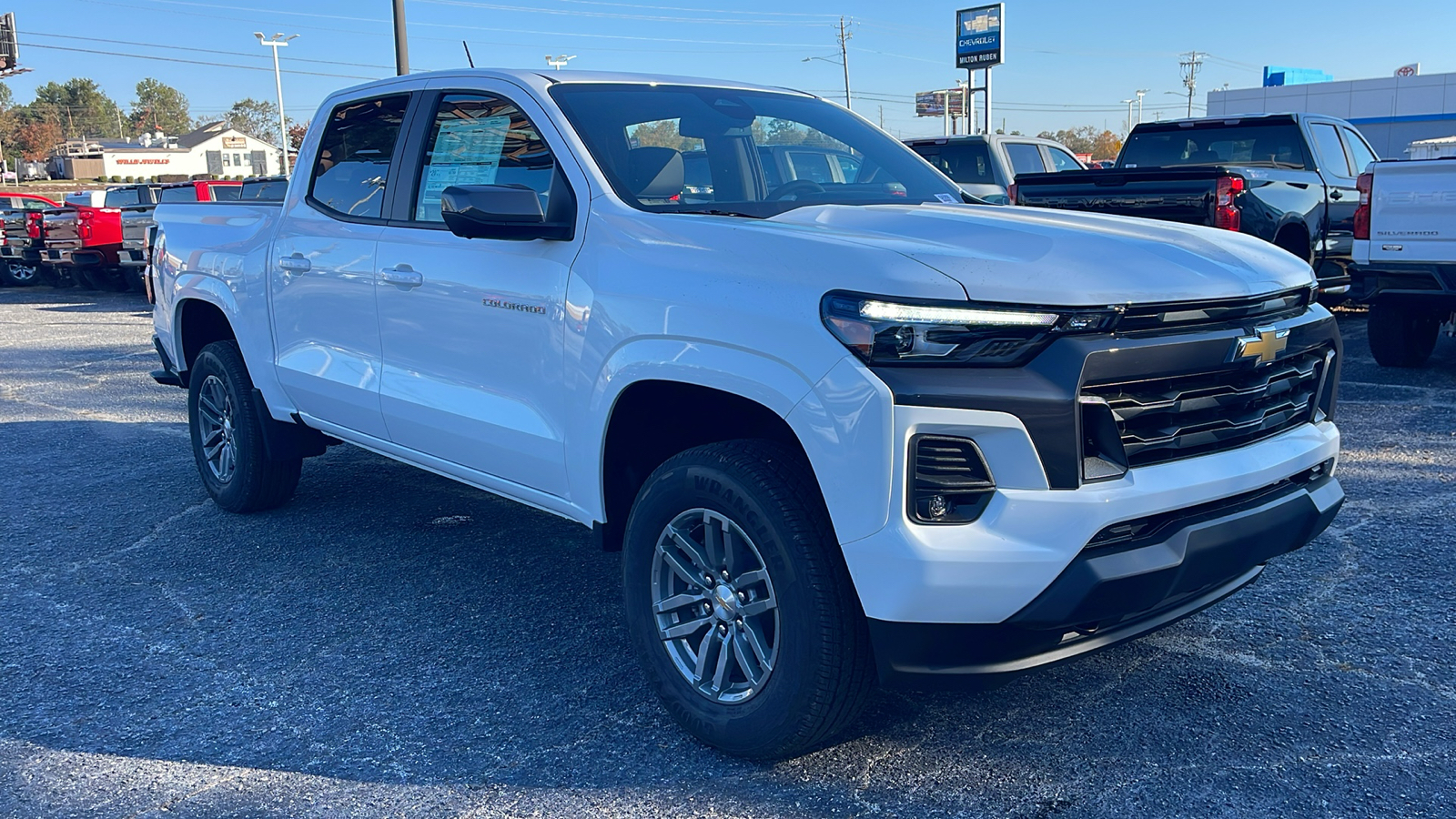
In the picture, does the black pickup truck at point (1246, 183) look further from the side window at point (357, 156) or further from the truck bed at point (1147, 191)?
the side window at point (357, 156)

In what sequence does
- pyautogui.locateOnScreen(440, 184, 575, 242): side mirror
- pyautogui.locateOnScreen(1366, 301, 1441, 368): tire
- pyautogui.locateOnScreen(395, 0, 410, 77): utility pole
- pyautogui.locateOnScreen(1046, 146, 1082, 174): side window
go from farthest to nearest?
pyautogui.locateOnScreen(395, 0, 410, 77): utility pole → pyautogui.locateOnScreen(1046, 146, 1082, 174): side window → pyautogui.locateOnScreen(1366, 301, 1441, 368): tire → pyautogui.locateOnScreen(440, 184, 575, 242): side mirror

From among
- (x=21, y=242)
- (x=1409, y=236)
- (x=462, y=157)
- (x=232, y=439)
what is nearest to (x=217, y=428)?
(x=232, y=439)

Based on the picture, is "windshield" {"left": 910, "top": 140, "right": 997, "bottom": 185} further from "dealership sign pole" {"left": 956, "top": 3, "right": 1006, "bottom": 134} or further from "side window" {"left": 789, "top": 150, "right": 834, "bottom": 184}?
"dealership sign pole" {"left": 956, "top": 3, "right": 1006, "bottom": 134}

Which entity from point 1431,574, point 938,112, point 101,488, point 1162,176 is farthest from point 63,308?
point 938,112

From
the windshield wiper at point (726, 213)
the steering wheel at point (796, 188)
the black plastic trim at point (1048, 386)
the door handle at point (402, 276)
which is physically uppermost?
the steering wheel at point (796, 188)

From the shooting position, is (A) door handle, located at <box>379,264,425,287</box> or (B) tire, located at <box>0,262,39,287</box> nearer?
(A) door handle, located at <box>379,264,425,287</box>

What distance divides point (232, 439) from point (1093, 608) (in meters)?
4.26

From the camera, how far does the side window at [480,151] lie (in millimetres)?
3846

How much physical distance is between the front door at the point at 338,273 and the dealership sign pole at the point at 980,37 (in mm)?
29988

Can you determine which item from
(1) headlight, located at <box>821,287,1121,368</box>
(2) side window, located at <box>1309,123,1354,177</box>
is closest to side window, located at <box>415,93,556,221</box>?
(1) headlight, located at <box>821,287,1121,368</box>

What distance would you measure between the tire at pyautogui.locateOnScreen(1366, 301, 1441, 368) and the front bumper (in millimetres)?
6767

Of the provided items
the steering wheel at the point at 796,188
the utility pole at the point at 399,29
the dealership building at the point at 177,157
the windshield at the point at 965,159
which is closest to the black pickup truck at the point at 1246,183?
the windshield at the point at 965,159

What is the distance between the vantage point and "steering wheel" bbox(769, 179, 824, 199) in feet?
12.8

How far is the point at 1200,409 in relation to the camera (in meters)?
2.85
